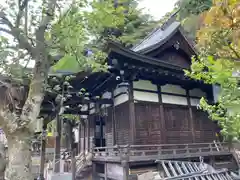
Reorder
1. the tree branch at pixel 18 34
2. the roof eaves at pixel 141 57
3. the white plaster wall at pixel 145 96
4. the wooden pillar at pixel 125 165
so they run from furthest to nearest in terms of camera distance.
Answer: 1. the white plaster wall at pixel 145 96
2. the roof eaves at pixel 141 57
3. the wooden pillar at pixel 125 165
4. the tree branch at pixel 18 34

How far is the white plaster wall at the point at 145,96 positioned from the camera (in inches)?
347

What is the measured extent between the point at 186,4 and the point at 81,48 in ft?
31.6

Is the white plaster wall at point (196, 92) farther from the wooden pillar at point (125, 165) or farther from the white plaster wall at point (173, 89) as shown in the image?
the wooden pillar at point (125, 165)

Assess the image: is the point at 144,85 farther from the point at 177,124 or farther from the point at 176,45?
the point at 176,45

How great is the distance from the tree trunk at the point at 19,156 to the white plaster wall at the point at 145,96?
5.37 metres

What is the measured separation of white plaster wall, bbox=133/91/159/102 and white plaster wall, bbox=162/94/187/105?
1.38 feet

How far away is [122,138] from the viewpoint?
8859 mm

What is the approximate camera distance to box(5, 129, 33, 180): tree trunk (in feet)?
12.1

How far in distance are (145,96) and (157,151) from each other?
7.05 feet

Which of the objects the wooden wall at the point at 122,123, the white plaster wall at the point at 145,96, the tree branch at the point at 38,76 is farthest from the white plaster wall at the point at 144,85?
the tree branch at the point at 38,76

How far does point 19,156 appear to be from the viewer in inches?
148

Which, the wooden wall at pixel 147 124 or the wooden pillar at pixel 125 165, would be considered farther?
the wooden wall at pixel 147 124

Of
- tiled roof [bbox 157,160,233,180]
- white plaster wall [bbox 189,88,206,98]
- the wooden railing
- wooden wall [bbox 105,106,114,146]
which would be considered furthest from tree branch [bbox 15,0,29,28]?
white plaster wall [bbox 189,88,206,98]

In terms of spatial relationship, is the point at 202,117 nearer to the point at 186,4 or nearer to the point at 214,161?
the point at 214,161
